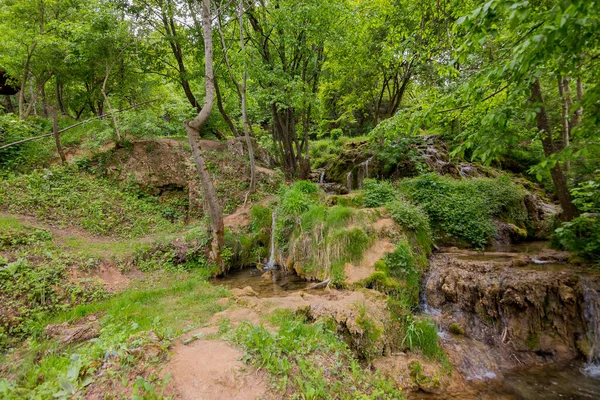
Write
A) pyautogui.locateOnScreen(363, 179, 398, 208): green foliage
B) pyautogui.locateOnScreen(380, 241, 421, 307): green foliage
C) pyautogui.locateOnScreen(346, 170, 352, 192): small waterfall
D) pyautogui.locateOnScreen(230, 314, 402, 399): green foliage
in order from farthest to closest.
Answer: pyautogui.locateOnScreen(346, 170, 352, 192): small waterfall, pyautogui.locateOnScreen(363, 179, 398, 208): green foliage, pyautogui.locateOnScreen(380, 241, 421, 307): green foliage, pyautogui.locateOnScreen(230, 314, 402, 399): green foliage

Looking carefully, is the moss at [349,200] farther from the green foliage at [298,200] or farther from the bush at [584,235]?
the bush at [584,235]

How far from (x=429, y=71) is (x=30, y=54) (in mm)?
17265

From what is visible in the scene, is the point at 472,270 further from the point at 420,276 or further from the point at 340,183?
the point at 340,183

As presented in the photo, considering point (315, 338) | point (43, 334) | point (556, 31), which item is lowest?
point (43, 334)

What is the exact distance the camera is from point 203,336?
12.8 ft

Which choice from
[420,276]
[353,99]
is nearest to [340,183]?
[353,99]

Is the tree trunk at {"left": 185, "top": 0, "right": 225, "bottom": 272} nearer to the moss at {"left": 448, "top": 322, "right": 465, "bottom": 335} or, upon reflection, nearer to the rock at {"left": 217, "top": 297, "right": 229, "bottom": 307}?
the rock at {"left": 217, "top": 297, "right": 229, "bottom": 307}

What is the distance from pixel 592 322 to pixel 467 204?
483 centimetres

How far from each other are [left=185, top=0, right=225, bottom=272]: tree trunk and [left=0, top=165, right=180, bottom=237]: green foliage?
11.3ft

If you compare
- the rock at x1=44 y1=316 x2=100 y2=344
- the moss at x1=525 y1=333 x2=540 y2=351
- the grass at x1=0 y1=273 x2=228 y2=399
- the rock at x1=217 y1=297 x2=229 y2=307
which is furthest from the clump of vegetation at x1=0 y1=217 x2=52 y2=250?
the moss at x1=525 y1=333 x2=540 y2=351

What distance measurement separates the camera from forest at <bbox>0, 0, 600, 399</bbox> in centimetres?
317

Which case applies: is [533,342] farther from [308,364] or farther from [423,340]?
[308,364]

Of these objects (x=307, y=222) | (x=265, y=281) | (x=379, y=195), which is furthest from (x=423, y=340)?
(x=379, y=195)

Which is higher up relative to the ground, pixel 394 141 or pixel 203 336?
pixel 394 141
